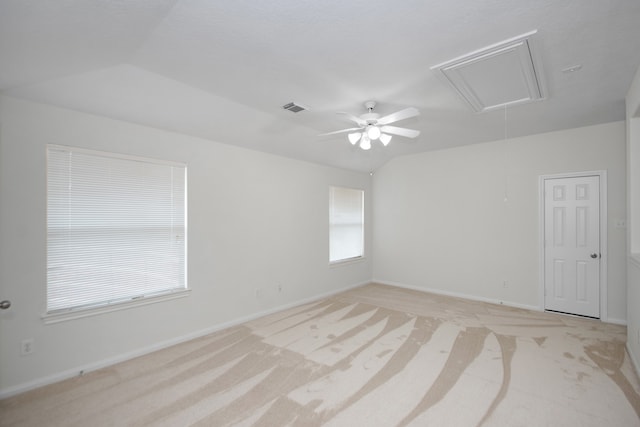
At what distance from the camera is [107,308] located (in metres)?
2.76

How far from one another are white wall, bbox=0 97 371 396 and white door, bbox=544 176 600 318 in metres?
3.15

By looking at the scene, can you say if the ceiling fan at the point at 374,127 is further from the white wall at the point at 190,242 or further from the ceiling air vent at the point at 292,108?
the white wall at the point at 190,242

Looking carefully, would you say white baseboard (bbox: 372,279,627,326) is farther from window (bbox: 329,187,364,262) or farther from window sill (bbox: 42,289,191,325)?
window sill (bbox: 42,289,191,325)

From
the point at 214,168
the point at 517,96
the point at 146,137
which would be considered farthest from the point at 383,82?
the point at 146,137

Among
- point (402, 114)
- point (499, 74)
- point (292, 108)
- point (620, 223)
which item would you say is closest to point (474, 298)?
point (620, 223)

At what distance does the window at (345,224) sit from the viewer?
5442 mm

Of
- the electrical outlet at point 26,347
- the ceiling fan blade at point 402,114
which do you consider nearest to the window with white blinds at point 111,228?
the electrical outlet at point 26,347

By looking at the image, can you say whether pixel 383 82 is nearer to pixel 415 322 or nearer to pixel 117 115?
pixel 117 115

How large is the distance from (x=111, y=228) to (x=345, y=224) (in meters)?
3.85

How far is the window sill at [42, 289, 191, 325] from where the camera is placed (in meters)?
2.48

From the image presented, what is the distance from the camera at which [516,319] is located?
3977 millimetres

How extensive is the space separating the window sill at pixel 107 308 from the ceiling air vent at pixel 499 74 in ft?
11.3

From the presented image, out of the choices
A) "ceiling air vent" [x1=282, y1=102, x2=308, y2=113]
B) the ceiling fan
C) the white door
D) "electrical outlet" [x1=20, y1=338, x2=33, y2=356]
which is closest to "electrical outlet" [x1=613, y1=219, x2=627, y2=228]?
the white door

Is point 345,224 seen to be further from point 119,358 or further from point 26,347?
point 26,347
